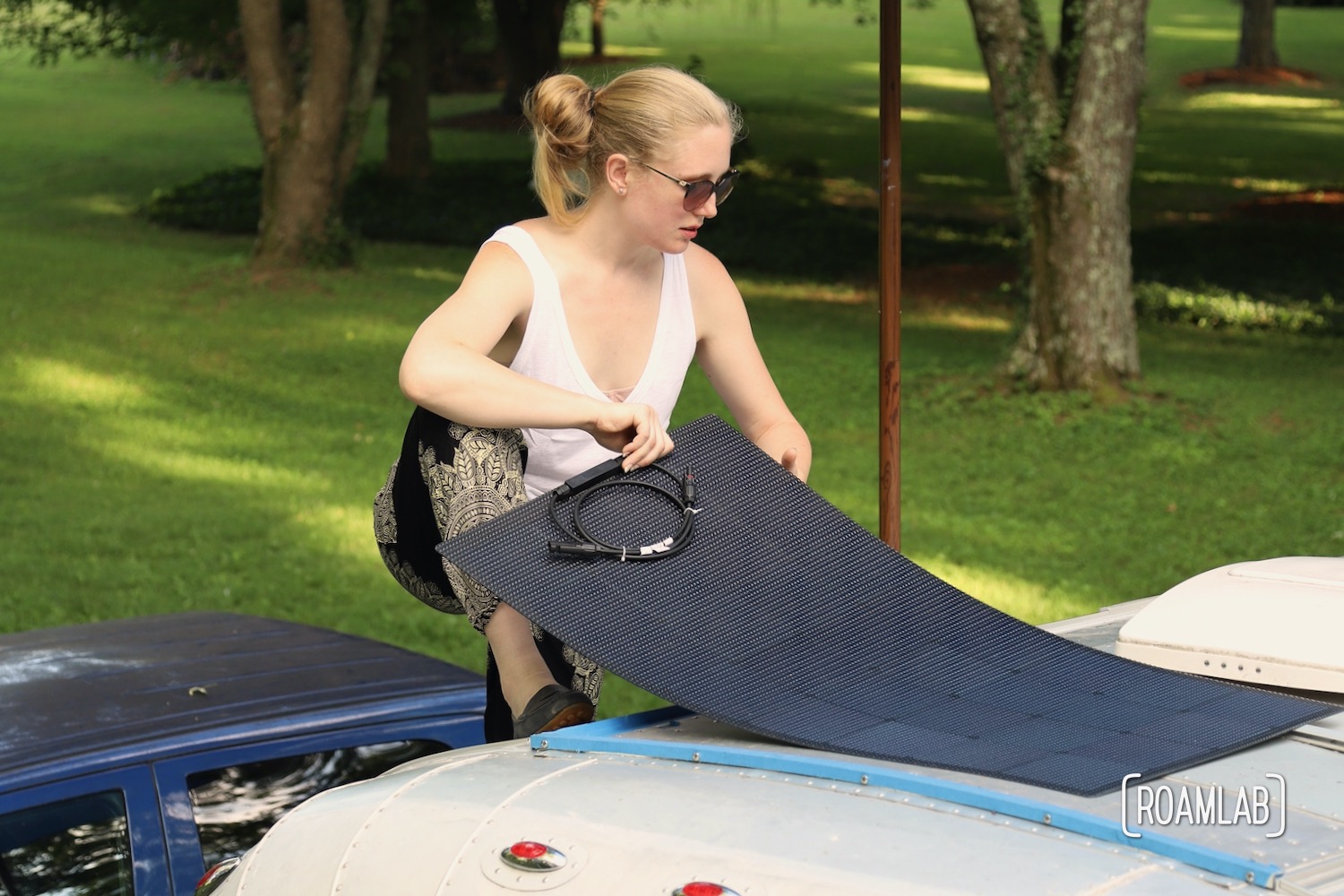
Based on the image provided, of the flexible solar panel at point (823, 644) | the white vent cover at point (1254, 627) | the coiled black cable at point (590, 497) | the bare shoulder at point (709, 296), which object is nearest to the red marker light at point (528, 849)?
A: the flexible solar panel at point (823, 644)

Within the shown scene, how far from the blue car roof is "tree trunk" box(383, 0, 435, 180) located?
20.8 metres

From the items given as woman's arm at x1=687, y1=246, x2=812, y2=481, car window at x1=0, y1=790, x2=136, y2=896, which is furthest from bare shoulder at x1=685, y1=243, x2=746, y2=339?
car window at x1=0, y1=790, x2=136, y2=896

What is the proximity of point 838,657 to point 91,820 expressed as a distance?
1.70 metres

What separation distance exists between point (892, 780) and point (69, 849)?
6.51 ft

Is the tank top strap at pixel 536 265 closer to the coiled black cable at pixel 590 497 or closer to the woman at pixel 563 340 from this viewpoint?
the woman at pixel 563 340

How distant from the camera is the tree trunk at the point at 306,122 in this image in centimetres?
1628

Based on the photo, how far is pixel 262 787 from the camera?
3416 mm

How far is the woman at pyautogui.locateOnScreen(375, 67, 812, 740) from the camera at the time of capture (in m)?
2.84

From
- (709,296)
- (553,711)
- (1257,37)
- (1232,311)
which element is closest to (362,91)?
(1232,311)

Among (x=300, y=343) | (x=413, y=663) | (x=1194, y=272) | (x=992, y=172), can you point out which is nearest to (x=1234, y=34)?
(x=992, y=172)

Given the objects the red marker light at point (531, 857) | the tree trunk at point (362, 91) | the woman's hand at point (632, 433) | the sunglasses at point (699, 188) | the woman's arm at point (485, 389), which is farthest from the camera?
the tree trunk at point (362, 91)

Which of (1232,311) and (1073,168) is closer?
(1073,168)

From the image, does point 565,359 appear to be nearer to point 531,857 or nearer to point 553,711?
point 553,711

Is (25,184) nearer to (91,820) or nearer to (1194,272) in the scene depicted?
(1194,272)
